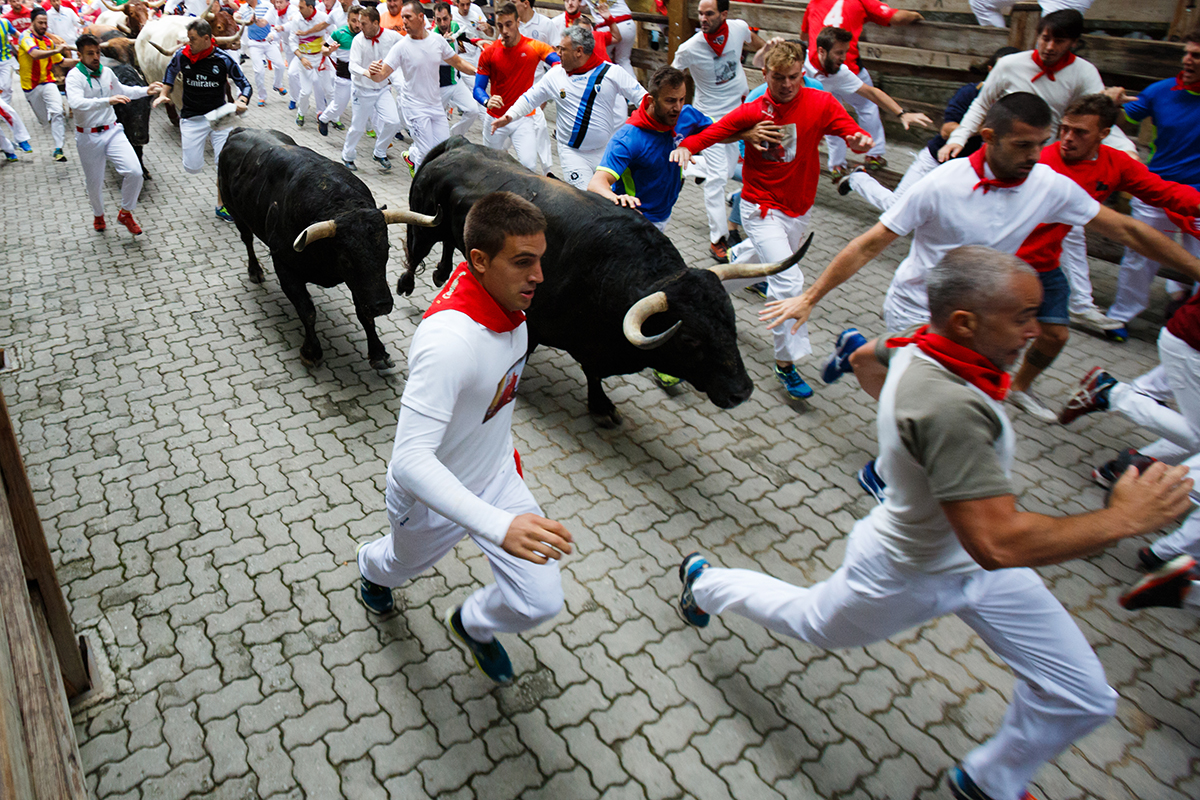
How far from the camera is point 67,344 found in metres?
6.63

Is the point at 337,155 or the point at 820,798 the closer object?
the point at 820,798

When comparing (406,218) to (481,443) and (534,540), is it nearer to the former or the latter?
(481,443)

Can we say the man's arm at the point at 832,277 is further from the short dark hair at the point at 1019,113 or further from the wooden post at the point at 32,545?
the wooden post at the point at 32,545

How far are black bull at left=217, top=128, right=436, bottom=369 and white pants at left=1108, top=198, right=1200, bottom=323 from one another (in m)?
6.20

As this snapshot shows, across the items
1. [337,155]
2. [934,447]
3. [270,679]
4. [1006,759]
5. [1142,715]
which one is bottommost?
[337,155]

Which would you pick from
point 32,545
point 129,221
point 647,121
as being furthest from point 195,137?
point 32,545

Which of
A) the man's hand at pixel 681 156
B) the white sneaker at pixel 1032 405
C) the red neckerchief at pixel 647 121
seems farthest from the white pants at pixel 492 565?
the white sneaker at pixel 1032 405

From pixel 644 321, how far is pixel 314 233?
2.68 m

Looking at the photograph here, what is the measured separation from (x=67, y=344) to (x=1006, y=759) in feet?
24.8

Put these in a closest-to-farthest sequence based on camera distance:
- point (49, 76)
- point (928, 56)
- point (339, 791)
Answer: point (339, 791) < point (928, 56) < point (49, 76)

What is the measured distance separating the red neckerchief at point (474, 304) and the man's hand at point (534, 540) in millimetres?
786

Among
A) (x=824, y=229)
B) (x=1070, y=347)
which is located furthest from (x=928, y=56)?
(x=1070, y=347)

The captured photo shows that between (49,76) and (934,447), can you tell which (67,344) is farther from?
(49,76)

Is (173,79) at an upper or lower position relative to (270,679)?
upper
